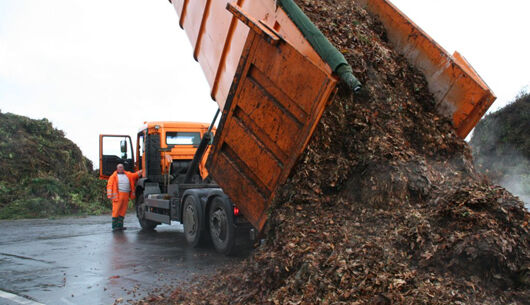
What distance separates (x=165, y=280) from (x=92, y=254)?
7.90ft

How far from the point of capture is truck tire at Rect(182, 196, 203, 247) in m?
6.96

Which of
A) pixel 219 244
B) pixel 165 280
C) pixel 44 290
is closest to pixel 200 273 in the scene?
pixel 165 280

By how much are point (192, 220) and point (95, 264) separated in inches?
63.6

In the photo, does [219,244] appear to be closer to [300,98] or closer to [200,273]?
[200,273]

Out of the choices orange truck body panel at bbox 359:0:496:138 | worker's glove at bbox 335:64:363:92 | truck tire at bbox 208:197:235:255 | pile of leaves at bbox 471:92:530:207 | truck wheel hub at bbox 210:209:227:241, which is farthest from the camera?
pile of leaves at bbox 471:92:530:207

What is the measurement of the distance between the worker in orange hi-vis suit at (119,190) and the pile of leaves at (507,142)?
23.7 ft

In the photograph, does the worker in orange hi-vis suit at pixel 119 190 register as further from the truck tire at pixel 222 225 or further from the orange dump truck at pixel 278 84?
the orange dump truck at pixel 278 84

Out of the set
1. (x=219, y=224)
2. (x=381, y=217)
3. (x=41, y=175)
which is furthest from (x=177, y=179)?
(x=41, y=175)

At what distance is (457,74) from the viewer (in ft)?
15.5

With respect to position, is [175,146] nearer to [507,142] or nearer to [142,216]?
[142,216]

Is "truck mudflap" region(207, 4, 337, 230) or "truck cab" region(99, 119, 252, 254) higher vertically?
"truck mudflap" region(207, 4, 337, 230)

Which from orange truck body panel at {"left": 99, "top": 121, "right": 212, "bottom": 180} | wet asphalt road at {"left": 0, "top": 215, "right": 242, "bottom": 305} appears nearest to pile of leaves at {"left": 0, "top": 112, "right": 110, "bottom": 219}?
wet asphalt road at {"left": 0, "top": 215, "right": 242, "bottom": 305}

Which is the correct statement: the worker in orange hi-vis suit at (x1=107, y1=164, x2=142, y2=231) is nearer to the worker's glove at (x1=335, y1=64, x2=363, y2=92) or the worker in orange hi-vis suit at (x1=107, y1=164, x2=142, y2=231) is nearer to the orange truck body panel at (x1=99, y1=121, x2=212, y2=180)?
the orange truck body panel at (x1=99, y1=121, x2=212, y2=180)

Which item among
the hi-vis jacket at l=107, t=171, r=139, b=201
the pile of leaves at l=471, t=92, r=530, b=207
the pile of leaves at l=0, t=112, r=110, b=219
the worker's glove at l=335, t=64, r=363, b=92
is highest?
the worker's glove at l=335, t=64, r=363, b=92
